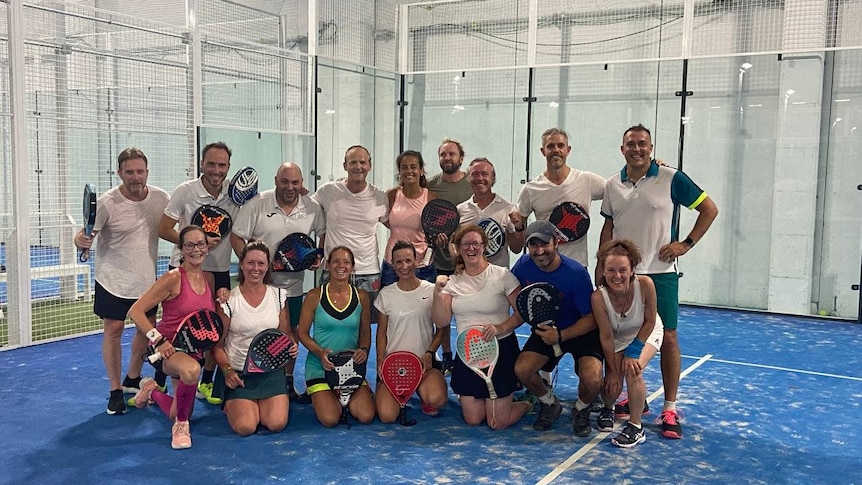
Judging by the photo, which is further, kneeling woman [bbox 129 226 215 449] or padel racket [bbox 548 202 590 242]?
padel racket [bbox 548 202 590 242]

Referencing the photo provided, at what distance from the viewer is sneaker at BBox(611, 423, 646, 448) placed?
409cm

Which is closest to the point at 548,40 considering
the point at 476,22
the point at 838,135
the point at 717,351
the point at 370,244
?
the point at 476,22

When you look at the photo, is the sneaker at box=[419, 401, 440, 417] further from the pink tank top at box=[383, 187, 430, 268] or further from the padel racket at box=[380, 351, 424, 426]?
the pink tank top at box=[383, 187, 430, 268]

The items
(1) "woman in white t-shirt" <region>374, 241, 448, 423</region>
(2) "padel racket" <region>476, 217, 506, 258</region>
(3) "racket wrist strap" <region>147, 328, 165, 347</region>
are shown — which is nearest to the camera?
(3) "racket wrist strap" <region>147, 328, 165, 347</region>

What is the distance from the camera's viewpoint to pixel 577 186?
4922 millimetres

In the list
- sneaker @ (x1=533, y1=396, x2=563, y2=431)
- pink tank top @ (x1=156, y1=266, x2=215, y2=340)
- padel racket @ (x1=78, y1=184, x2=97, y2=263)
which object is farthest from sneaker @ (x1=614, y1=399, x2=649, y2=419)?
padel racket @ (x1=78, y1=184, x2=97, y2=263)

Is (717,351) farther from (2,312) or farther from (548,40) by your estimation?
(2,312)

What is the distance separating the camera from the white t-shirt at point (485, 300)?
14.5ft

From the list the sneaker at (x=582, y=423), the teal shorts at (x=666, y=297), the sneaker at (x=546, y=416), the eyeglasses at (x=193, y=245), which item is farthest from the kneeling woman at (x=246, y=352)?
the teal shorts at (x=666, y=297)

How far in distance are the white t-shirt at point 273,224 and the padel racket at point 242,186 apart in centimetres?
5

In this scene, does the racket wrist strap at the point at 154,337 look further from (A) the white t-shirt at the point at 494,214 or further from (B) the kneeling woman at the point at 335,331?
(A) the white t-shirt at the point at 494,214

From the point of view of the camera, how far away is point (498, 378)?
4.42 metres

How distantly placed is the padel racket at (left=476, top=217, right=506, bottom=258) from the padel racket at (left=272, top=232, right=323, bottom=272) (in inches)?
41.9

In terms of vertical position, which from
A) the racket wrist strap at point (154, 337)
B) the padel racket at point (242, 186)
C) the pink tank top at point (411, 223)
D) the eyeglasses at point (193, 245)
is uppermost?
the padel racket at point (242, 186)
